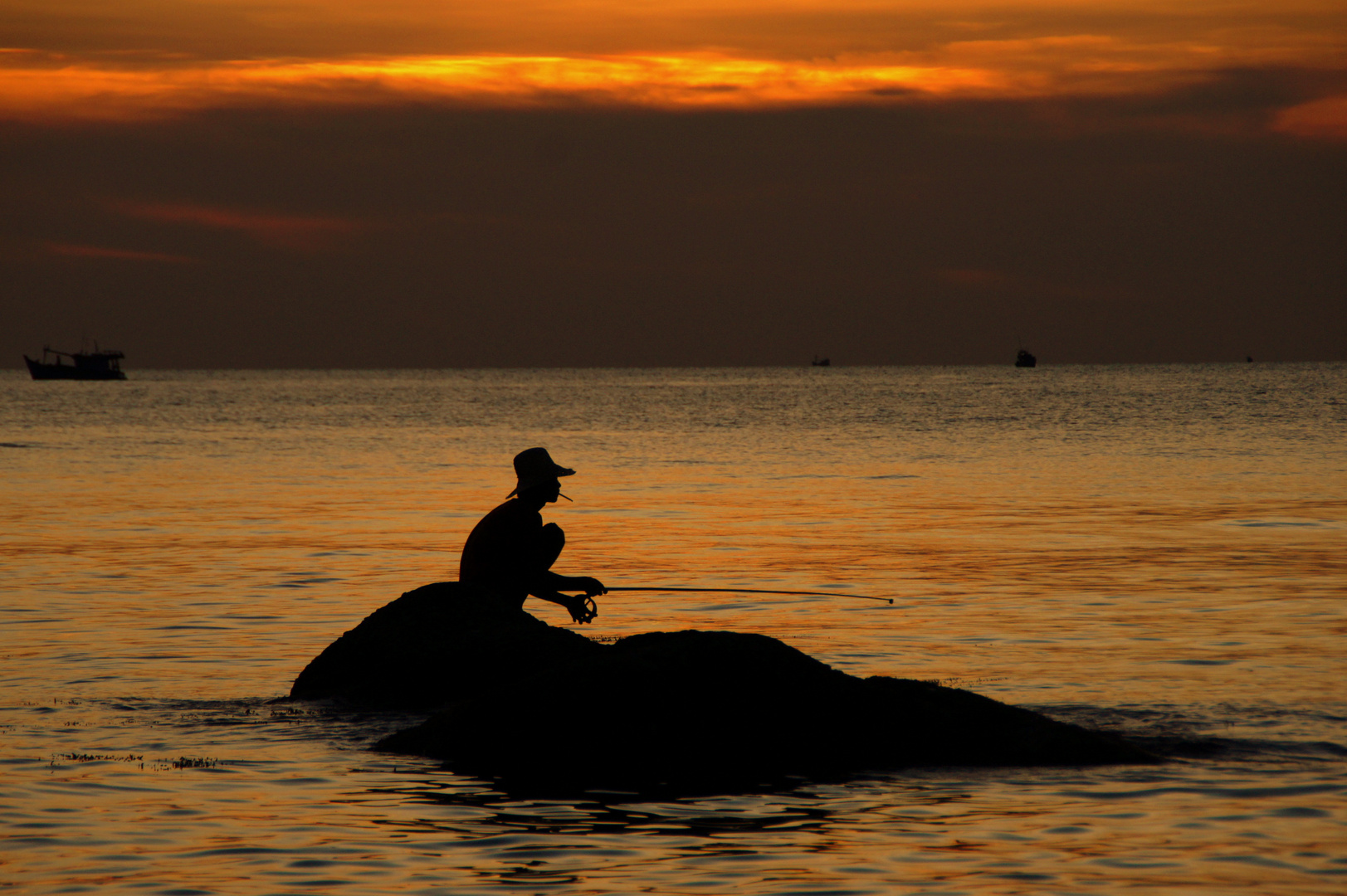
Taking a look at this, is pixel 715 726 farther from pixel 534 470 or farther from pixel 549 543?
pixel 534 470

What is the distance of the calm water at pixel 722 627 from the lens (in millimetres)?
7188

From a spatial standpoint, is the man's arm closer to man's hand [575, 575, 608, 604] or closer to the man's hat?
man's hand [575, 575, 608, 604]

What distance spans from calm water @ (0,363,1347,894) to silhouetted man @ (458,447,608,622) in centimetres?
129

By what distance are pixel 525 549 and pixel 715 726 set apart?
8.91ft

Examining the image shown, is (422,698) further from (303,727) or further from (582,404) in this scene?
(582,404)

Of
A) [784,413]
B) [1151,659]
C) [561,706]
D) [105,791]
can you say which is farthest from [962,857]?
[784,413]

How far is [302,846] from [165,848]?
26.2 inches

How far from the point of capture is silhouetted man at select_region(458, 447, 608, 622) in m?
10.8

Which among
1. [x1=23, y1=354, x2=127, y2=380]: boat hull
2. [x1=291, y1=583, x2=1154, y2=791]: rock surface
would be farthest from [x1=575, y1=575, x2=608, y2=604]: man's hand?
[x1=23, y1=354, x2=127, y2=380]: boat hull

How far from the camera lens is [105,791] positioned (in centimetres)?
849

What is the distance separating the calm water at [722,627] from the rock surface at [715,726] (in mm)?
269

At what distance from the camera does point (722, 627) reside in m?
14.9

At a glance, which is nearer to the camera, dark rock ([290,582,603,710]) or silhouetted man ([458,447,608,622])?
dark rock ([290,582,603,710])

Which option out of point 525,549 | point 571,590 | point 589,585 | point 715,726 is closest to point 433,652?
point 525,549
